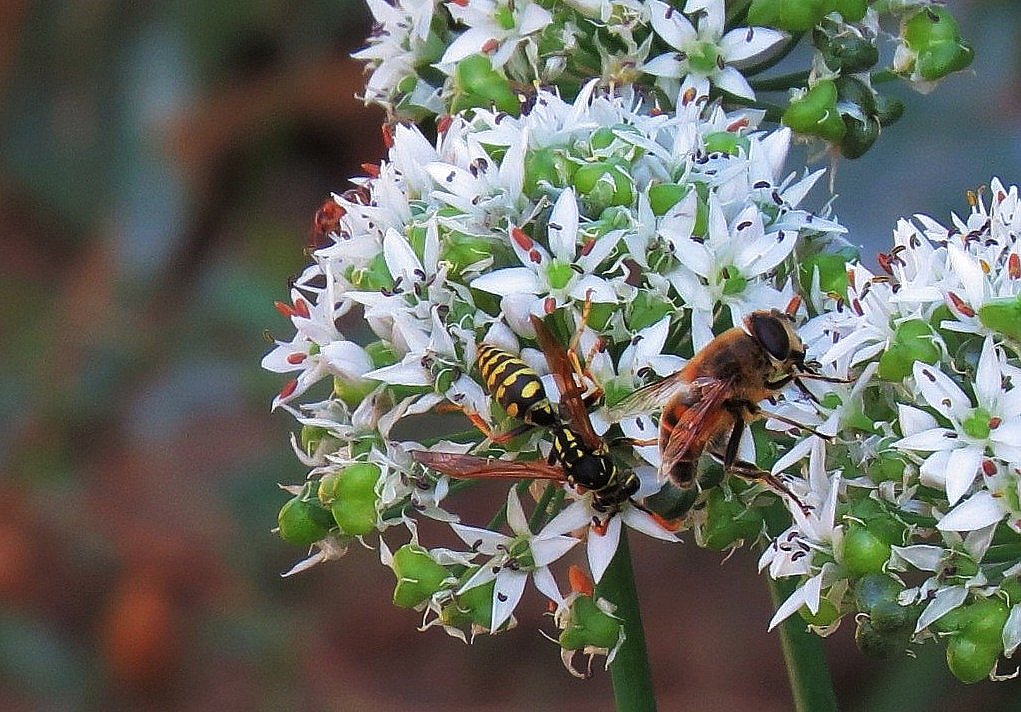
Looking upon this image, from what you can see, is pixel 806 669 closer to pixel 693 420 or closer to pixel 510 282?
pixel 693 420

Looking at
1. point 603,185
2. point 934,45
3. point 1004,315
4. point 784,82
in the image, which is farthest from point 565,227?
point 934,45

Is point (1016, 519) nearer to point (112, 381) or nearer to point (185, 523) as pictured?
point (185, 523)

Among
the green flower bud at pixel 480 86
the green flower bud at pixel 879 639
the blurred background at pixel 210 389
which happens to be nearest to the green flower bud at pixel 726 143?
the green flower bud at pixel 480 86

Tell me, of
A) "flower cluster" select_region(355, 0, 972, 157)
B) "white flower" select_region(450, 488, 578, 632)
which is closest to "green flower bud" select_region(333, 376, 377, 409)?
"white flower" select_region(450, 488, 578, 632)

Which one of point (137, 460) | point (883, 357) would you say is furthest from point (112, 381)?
point (883, 357)

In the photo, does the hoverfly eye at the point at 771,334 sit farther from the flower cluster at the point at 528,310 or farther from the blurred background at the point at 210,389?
the blurred background at the point at 210,389

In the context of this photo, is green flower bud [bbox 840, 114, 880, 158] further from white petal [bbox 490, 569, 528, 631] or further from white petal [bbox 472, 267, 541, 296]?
white petal [bbox 490, 569, 528, 631]
